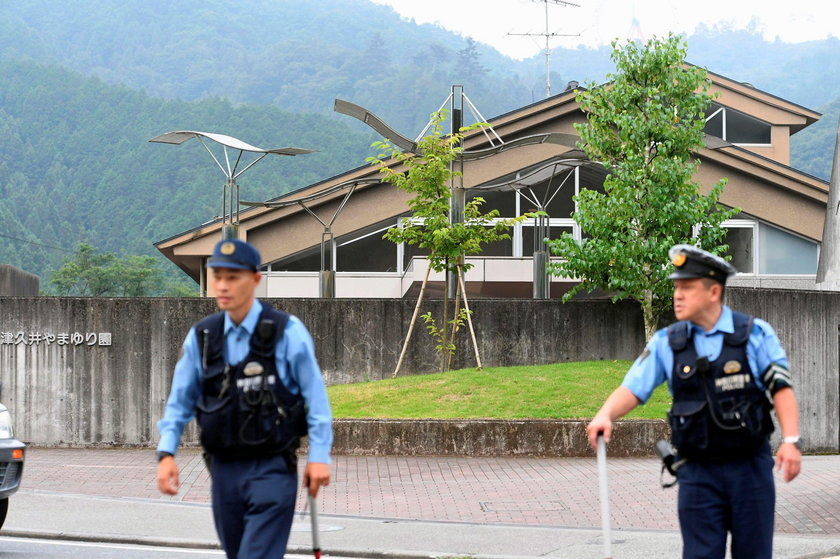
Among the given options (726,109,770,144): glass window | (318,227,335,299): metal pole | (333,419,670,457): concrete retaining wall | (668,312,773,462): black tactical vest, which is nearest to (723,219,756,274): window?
(726,109,770,144): glass window

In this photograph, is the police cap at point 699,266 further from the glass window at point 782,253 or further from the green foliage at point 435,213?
the glass window at point 782,253

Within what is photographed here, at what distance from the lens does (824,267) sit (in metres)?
20.1

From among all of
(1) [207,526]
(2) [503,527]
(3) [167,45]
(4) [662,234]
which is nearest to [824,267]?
(4) [662,234]

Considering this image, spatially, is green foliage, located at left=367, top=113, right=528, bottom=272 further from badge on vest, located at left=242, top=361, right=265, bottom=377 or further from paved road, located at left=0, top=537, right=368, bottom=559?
badge on vest, located at left=242, top=361, right=265, bottom=377

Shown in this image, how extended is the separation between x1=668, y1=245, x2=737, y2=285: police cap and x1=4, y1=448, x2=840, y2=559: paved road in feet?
13.8

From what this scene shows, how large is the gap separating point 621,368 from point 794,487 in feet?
24.2

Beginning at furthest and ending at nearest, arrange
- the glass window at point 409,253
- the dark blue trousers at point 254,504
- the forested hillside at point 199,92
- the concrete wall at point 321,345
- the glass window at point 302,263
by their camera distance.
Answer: the forested hillside at point 199,92, the glass window at point 409,253, the glass window at point 302,263, the concrete wall at point 321,345, the dark blue trousers at point 254,504

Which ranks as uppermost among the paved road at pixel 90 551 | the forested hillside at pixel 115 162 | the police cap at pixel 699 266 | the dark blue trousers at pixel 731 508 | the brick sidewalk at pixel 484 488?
the forested hillside at pixel 115 162

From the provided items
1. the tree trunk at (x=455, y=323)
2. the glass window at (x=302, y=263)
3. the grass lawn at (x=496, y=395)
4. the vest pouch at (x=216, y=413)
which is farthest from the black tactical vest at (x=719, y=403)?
the glass window at (x=302, y=263)

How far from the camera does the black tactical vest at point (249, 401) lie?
17.2 feet

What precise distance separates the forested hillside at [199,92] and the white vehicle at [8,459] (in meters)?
66.3

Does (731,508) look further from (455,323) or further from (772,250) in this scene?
(772,250)

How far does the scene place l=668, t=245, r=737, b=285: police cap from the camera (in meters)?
5.44

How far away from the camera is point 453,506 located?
40.5ft
